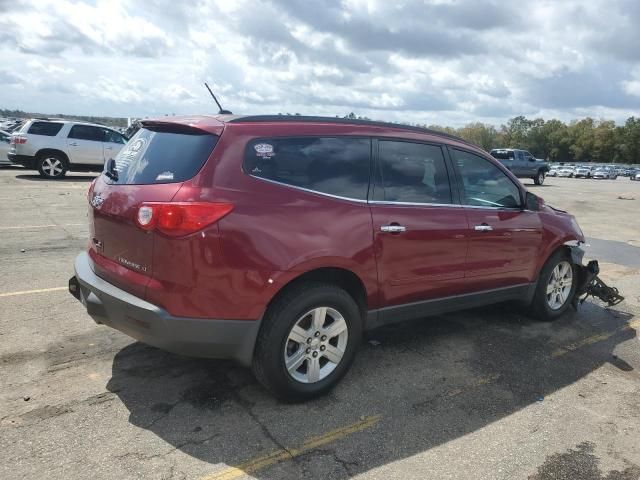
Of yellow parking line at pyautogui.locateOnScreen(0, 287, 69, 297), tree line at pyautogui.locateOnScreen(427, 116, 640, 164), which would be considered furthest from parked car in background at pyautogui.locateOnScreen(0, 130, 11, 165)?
tree line at pyautogui.locateOnScreen(427, 116, 640, 164)

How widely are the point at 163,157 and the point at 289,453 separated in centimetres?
189

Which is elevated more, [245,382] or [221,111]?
[221,111]

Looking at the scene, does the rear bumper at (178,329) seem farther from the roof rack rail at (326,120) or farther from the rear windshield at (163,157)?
the roof rack rail at (326,120)

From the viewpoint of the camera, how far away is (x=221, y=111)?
3828 mm

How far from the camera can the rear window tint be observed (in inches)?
656

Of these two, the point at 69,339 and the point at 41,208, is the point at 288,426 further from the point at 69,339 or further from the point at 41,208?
the point at 41,208

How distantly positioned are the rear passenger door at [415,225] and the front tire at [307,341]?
1.34ft

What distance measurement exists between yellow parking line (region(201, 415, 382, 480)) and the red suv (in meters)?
0.37

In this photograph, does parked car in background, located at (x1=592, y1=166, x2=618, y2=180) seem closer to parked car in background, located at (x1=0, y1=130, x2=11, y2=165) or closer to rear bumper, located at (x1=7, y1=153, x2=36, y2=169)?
parked car in background, located at (x1=0, y1=130, x2=11, y2=165)

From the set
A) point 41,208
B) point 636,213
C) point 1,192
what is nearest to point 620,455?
point 41,208

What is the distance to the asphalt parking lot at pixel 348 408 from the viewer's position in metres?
2.87

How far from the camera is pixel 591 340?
4945 mm

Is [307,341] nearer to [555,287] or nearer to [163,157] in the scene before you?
[163,157]

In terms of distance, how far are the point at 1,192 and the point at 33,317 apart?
9.86 metres
